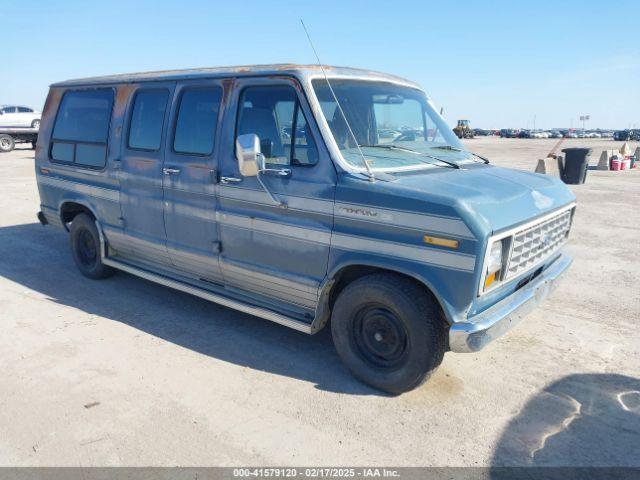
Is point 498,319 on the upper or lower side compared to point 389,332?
upper

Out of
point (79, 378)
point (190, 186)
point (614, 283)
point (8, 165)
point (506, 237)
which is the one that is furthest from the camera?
point (8, 165)

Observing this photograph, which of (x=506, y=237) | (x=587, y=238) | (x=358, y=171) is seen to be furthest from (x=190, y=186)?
(x=587, y=238)

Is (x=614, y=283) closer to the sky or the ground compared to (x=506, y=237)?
closer to the ground

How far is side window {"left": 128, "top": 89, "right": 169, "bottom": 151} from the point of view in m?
4.91

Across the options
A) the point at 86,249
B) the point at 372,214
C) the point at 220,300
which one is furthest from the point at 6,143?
the point at 372,214

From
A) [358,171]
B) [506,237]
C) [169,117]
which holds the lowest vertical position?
[506,237]

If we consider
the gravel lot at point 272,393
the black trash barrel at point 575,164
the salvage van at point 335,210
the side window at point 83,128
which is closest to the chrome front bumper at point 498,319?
the salvage van at point 335,210

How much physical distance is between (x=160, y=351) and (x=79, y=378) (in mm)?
673

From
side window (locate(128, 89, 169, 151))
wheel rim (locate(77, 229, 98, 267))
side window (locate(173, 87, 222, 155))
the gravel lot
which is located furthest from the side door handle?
wheel rim (locate(77, 229, 98, 267))

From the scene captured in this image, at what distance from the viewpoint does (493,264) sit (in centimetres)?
326

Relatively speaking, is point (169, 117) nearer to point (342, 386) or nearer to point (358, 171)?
point (358, 171)

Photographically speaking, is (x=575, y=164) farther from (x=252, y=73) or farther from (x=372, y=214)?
(x=372, y=214)

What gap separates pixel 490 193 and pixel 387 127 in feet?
4.18

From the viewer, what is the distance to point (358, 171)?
3586mm
